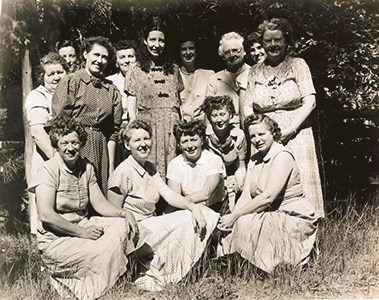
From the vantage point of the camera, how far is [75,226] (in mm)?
4340

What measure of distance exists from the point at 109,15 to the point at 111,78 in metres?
1.05

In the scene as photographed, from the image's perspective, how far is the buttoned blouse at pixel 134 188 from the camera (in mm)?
4832

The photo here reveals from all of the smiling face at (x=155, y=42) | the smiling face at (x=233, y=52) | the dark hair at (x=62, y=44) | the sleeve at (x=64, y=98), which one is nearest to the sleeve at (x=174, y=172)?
the sleeve at (x=64, y=98)

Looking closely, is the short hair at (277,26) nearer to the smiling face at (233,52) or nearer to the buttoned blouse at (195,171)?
the smiling face at (233,52)

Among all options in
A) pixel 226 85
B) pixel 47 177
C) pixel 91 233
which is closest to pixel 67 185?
pixel 47 177

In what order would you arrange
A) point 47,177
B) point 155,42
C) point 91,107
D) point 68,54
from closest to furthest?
point 47,177 < point 91,107 < point 155,42 < point 68,54

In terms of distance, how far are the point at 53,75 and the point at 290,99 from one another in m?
2.11

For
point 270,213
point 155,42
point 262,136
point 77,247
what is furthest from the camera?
point 155,42

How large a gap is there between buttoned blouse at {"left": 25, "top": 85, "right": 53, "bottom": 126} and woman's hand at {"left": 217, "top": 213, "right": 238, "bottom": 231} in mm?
1790

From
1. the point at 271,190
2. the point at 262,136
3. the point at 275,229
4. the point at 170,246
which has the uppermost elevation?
the point at 262,136

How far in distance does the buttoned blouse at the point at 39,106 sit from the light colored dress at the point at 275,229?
1902 millimetres

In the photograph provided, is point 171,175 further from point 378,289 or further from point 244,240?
point 378,289

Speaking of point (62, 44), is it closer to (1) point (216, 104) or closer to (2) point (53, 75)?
(2) point (53, 75)

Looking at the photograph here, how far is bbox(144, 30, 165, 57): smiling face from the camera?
5.48 meters
